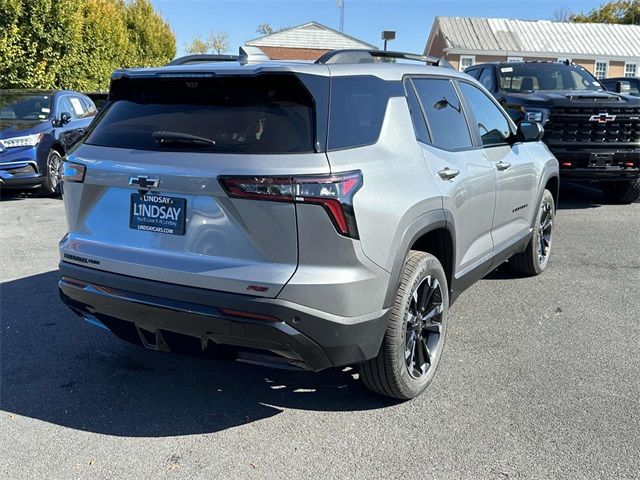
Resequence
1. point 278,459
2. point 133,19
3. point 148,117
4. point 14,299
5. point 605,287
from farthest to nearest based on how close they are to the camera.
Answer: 1. point 133,19
2. point 605,287
3. point 14,299
4. point 148,117
5. point 278,459

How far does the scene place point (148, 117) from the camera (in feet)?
10.1

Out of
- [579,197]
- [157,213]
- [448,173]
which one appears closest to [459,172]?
[448,173]

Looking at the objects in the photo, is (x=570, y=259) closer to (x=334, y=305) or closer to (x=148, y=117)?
(x=334, y=305)

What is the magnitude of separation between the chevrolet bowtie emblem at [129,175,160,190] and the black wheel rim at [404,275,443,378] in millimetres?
1444

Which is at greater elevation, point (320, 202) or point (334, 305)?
point (320, 202)

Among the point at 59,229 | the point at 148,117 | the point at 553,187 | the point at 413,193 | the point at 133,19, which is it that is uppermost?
the point at 133,19

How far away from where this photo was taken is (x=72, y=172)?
10.3 ft

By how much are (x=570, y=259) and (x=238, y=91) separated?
4795 millimetres

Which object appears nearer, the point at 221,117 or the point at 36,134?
the point at 221,117

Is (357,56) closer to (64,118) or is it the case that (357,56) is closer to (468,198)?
(468,198)

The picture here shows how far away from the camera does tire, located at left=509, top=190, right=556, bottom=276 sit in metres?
5.57

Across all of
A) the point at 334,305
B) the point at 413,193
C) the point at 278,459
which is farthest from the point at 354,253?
the point at 278,459

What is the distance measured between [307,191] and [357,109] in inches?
24.1

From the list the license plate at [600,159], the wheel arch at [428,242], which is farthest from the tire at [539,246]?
the license plate at [600,159]
